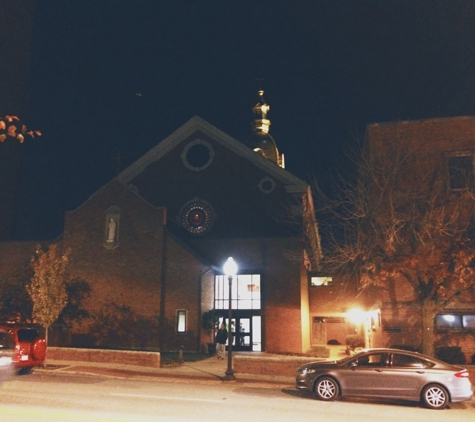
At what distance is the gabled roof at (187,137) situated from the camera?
32.6 metres

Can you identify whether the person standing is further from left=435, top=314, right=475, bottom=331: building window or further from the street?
left=435, top=314, right=475, bottom=331: building window

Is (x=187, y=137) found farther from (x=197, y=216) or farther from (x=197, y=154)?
(x=197, y=216)

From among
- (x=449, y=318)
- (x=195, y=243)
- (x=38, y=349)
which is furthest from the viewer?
(x=195, y=243)

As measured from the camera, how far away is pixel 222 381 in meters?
17.7

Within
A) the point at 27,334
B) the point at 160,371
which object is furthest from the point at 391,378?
the point at 27,334

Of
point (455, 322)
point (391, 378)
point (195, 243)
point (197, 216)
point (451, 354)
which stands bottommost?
point (391, 378)

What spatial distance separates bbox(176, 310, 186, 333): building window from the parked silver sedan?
13.6 m

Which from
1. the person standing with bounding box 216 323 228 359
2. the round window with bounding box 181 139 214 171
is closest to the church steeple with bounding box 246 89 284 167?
the round window with bounding box 181 139 214 171

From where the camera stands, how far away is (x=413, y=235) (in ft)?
62.4

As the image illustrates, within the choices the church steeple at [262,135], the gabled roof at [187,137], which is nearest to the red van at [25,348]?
the gabled roof at [187,137]

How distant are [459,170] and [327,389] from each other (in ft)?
40.3

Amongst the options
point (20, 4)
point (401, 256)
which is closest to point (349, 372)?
point (401, 256)

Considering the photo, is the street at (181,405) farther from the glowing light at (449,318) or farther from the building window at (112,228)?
the building window at (112,228)

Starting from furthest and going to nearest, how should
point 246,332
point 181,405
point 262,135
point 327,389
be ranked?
point 262,135 → point 246,332 → point 327,389 → point 181,405
